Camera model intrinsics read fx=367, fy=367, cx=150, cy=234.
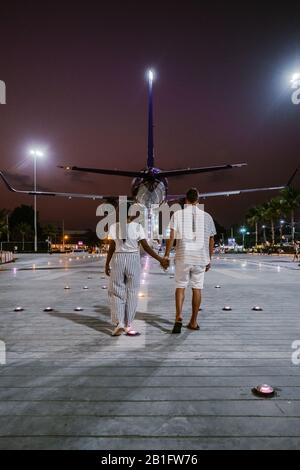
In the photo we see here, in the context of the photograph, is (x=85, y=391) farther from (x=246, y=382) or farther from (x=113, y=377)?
(x=246, y=382)

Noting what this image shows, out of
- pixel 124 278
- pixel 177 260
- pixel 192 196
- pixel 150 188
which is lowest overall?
pixel 124 278

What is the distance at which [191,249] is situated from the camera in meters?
5.09

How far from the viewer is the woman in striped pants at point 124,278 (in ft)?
16.0

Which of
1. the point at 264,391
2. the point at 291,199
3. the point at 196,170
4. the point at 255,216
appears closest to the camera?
the point at 264,391

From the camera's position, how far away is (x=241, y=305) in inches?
281

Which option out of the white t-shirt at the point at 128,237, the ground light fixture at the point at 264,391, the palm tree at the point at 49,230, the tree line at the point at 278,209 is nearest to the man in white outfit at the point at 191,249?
the white t-shirt at the point at 128,237

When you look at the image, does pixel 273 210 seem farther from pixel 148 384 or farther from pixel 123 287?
pixel 148 384

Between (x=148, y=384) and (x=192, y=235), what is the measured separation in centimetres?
252

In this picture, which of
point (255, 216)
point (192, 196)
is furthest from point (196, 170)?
point (255, 216)

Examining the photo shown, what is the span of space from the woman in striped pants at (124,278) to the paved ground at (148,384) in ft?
0.98

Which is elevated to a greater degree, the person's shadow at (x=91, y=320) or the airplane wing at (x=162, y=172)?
the airplane wing at (x=162, y=172)

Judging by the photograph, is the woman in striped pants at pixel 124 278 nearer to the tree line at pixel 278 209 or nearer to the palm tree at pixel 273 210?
the tree line at pixel 278 209

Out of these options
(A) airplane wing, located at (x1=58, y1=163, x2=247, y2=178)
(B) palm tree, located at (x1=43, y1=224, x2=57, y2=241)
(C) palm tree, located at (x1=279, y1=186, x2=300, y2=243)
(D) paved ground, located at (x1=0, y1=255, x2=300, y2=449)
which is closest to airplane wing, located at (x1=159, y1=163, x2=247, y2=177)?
(A) airplane wing, located at (x1=58, y1=163, x2=247, y2=178)
